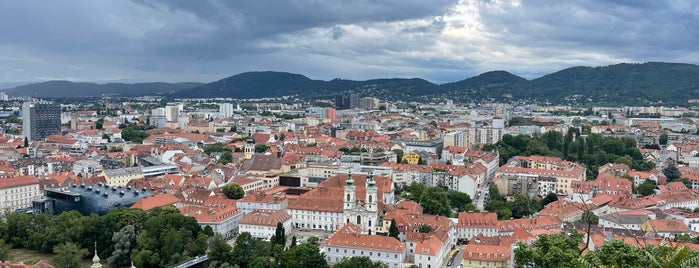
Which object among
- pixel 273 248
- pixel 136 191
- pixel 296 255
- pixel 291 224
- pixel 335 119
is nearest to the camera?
pixel 296 255

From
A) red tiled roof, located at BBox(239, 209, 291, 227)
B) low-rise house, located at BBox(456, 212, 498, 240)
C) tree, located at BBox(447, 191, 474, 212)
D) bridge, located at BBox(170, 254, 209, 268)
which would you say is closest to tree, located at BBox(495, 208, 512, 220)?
tree, located at BBox(447, 191, 474, 212)

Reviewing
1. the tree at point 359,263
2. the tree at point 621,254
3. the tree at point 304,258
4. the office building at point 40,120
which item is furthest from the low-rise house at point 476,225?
the office building at point 40,120

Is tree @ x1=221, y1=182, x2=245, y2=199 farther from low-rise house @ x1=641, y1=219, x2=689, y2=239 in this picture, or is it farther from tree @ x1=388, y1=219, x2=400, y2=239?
low-rise house @ x1=641, y1=219, x2=689, y2=239

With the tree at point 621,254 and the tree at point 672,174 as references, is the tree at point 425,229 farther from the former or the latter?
the tree at point 672,174

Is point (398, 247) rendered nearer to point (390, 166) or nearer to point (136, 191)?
point (136, 191)

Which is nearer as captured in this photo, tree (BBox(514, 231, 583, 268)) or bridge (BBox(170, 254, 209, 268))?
tree (BBox(514, 231, 583, 268))

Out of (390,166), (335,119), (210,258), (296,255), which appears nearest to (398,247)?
(296,255)

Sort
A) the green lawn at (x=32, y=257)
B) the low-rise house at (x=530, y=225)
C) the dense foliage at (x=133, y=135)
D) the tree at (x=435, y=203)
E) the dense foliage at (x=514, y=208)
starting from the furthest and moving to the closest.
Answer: the dense foliage at (x=133, y=135)
the tree at (x=435, y=203)
the dense foliage at (x=514, y=208)
the low-rise house at (x=530, y=225)
the green lawn at (x=32, y=257)
